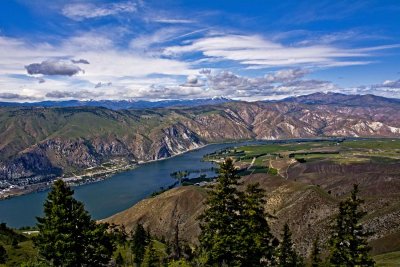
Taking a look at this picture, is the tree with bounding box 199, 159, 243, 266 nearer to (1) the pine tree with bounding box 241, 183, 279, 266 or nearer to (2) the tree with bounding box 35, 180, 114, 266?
(1) the pine tree with bounding box 241, 183, 279, 266

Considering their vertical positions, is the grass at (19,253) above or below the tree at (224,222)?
below

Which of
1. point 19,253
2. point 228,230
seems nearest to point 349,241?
point 228,230

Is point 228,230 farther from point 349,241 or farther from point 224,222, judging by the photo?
point 349,241

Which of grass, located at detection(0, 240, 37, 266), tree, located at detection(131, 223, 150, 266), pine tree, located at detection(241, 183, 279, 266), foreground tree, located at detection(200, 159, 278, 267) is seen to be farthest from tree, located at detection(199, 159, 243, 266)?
tree, located at detection(131, 223, 150, 266)

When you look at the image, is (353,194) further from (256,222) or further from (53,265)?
(53,265)

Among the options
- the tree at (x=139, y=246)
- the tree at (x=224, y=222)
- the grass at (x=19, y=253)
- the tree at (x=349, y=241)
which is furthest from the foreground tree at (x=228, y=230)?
the tree at (x=139, y=246)

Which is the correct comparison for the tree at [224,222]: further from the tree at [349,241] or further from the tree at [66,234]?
the tree at [66,234]

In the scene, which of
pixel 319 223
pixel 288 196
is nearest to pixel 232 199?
pixel 319 223
